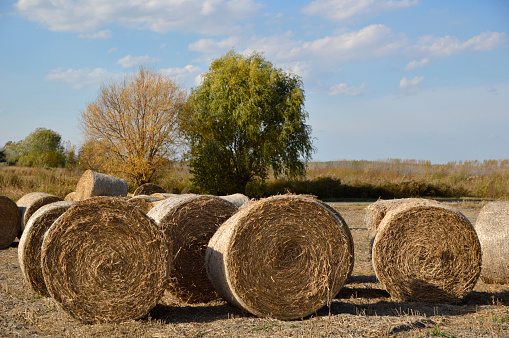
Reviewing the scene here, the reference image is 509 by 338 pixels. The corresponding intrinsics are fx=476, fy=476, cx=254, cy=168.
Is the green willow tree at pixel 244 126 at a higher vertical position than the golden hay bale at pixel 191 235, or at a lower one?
higher

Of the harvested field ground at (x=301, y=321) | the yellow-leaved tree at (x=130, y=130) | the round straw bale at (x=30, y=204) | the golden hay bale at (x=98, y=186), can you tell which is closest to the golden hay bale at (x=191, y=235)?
the harvested field ground at (x=301, y=321)

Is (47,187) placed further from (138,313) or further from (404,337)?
(404,337)

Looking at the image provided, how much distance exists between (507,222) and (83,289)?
21.9 ft

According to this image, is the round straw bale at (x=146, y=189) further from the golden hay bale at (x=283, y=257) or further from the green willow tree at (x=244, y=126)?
the golden hay bale at (x=283, y=257)

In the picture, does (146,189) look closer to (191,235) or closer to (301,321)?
(191,235)

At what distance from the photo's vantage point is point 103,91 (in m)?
25.0

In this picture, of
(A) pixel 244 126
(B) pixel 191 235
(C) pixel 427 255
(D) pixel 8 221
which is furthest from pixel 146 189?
(C) pixel 427 255

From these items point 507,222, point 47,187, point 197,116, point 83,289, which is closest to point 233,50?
point 197,116

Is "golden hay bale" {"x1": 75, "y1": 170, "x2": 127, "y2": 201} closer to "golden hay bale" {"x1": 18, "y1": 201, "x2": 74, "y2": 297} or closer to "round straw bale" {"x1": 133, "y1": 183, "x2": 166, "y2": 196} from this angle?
"round straw bale" {"x1": 133, "y1": 183, "x2": 166, "y2": 196}

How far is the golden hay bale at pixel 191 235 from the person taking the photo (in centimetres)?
675

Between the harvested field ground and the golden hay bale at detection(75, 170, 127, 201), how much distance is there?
27.3ft

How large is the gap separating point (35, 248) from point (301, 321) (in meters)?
4.40

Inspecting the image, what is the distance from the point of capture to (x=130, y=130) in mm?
24516

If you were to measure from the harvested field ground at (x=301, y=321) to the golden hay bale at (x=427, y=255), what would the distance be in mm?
258
